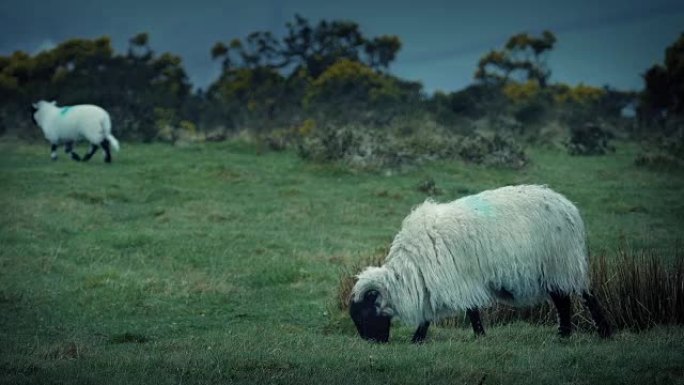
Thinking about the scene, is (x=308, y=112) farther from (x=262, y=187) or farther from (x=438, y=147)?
(x=262, y=187)

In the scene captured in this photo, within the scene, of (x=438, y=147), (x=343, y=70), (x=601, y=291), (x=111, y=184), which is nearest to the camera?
(x=601, y=291)

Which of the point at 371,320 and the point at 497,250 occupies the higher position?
the point at 497,250

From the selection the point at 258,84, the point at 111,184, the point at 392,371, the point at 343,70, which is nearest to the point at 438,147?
the point at 111,184

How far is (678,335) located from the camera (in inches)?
317

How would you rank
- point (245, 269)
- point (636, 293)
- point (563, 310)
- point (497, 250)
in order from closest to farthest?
point (497, 250) < point (563, 310) < point (636, 293) < point (245, 269)

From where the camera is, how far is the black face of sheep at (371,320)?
850cm

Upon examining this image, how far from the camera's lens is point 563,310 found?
8.80m

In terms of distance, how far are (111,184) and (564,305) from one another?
15333 millimetres

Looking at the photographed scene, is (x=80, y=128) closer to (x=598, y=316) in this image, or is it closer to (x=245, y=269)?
(x=245, y=269)

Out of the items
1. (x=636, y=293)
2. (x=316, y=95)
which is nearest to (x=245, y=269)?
(x=636, y=293)

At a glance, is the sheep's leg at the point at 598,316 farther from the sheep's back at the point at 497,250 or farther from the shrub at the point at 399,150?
the shrub at the point at 399,150

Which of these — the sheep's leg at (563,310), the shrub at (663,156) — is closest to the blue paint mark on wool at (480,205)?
the sheep's leg at (563,310)

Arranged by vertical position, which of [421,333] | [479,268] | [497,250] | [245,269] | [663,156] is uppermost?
[663,156]

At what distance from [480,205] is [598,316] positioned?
184 cm
